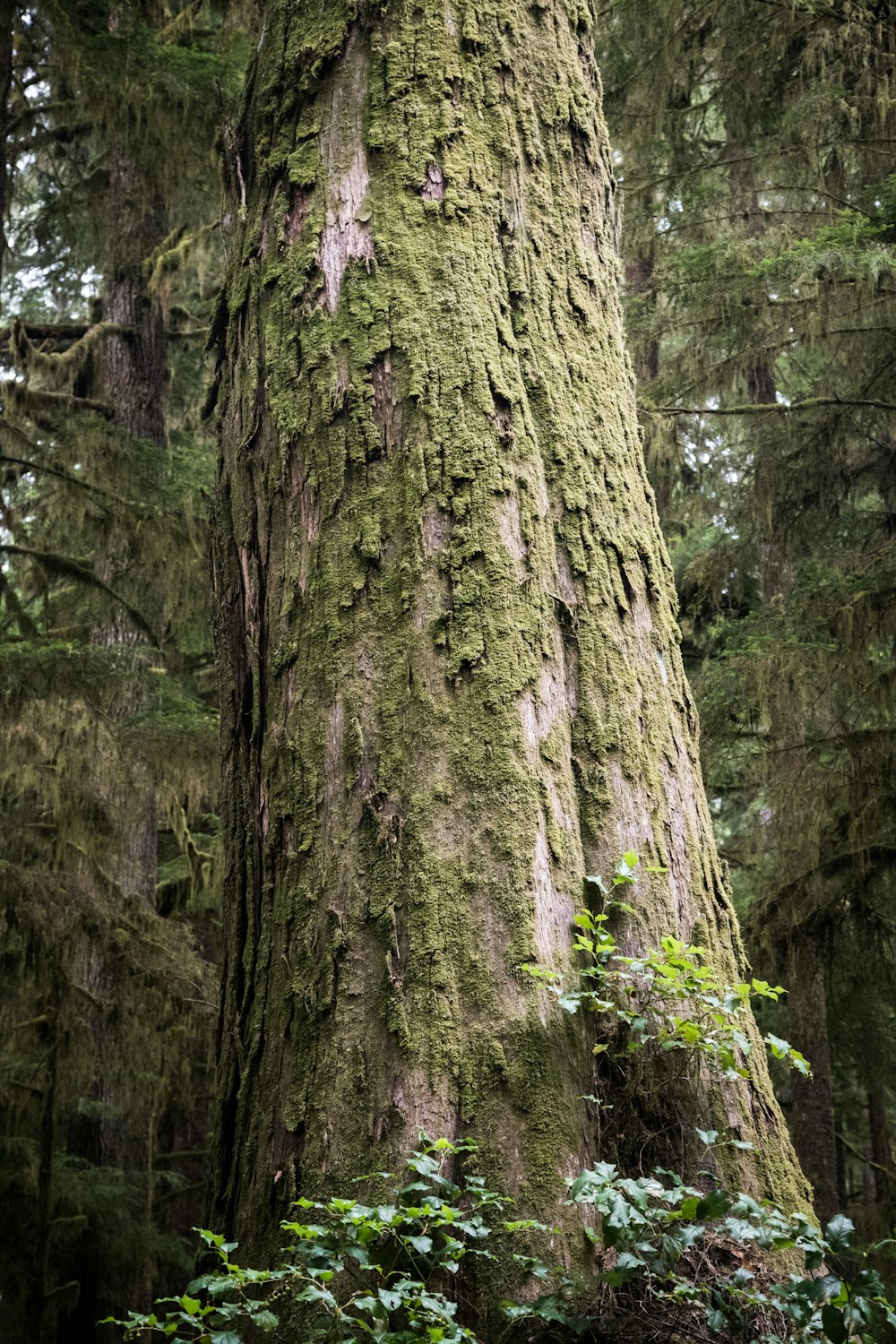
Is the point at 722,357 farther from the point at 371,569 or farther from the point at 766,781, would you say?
the point at 371,569

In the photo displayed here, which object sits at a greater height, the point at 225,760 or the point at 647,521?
the point at 647,521

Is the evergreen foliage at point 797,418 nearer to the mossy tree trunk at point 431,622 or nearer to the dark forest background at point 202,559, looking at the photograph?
the dark forest background at point 202,559

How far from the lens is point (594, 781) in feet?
7.50

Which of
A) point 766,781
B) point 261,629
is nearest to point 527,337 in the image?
point 261,629

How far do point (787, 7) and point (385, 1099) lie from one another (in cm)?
797

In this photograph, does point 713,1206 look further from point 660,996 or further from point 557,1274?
point 660,996

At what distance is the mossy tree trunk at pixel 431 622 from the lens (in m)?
2.06

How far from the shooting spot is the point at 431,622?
89.4 inches

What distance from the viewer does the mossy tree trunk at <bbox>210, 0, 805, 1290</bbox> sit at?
81.0 inches

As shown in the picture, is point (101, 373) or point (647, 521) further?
point (101, 373)

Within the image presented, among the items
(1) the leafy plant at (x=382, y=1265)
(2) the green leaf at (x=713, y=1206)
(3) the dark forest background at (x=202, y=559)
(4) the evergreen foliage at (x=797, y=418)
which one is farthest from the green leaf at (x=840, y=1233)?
(4) the evergreen foliage at (x=797, y=418)

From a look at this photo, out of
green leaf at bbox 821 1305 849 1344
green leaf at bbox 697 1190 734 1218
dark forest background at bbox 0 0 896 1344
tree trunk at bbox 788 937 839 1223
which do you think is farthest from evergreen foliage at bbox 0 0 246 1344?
green leaf at bbox 821 1305 849 1344

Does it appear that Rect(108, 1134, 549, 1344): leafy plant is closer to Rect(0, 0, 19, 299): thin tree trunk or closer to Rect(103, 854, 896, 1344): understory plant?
Rect(103, 854, 896, 1344): understory plant

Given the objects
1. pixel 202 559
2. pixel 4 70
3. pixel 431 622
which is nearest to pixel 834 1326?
pixel 431 622
